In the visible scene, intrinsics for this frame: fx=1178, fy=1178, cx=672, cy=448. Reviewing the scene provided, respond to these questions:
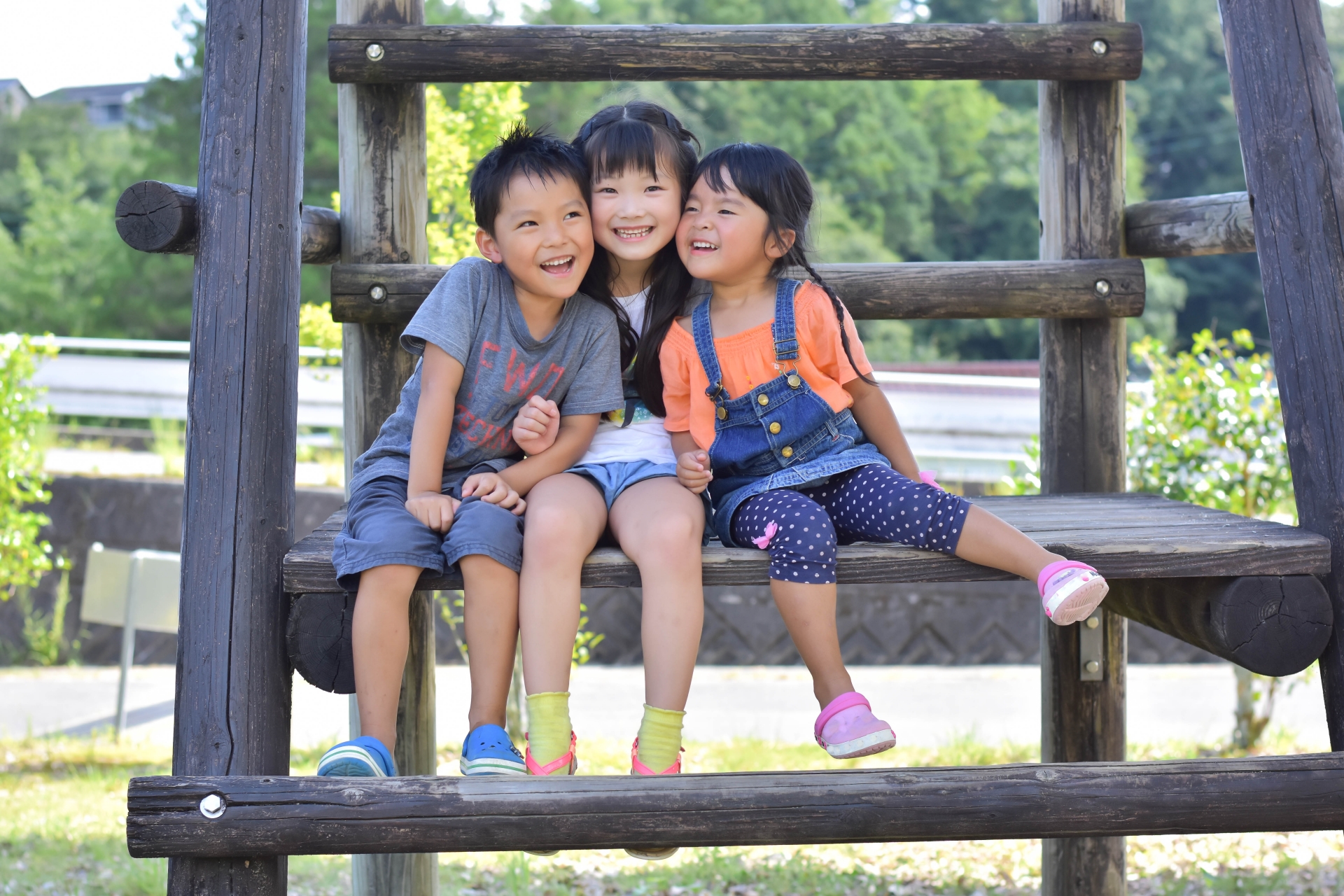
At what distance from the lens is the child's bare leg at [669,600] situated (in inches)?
69.3

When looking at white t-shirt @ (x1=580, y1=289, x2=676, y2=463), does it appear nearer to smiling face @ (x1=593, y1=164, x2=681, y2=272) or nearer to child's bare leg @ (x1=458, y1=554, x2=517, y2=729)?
smiling face @ (x1=593, y1=164, x2=681, y2=272)

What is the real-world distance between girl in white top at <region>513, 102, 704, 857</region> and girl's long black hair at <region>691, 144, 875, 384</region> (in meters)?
0.08

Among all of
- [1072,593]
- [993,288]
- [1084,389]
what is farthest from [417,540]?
[1084,389]

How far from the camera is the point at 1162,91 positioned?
2481cm

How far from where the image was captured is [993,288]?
2455 millimetres

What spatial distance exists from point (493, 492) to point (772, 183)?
0.75 metres

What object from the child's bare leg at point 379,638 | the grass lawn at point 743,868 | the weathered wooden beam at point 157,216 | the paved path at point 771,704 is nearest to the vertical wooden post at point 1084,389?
the grass lawn at point 743,868

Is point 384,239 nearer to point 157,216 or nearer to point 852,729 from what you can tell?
point 157,216

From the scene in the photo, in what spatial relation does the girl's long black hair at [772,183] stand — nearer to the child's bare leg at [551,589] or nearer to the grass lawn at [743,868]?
the child's bare leg at [551,589]

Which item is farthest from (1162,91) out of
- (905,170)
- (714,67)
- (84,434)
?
(714,67)

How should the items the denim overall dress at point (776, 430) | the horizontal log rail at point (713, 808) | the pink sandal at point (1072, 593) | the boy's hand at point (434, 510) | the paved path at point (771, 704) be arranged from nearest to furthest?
1. the horizontal log rail at point (713, 808)
2. the pink sandal at point (1072, 593)
3. the boy's hand at point (434, 510)
4. the denim overall dress at point (776, 430)
5. the paved path at point (771, 704)

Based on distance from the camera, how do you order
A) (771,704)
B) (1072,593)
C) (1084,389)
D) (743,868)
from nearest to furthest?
(1072,593)
(1084,389)
(743,868)
(771,704)

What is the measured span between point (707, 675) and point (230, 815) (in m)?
4.58

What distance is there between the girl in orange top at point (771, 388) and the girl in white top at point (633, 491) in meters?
→ 0.06
